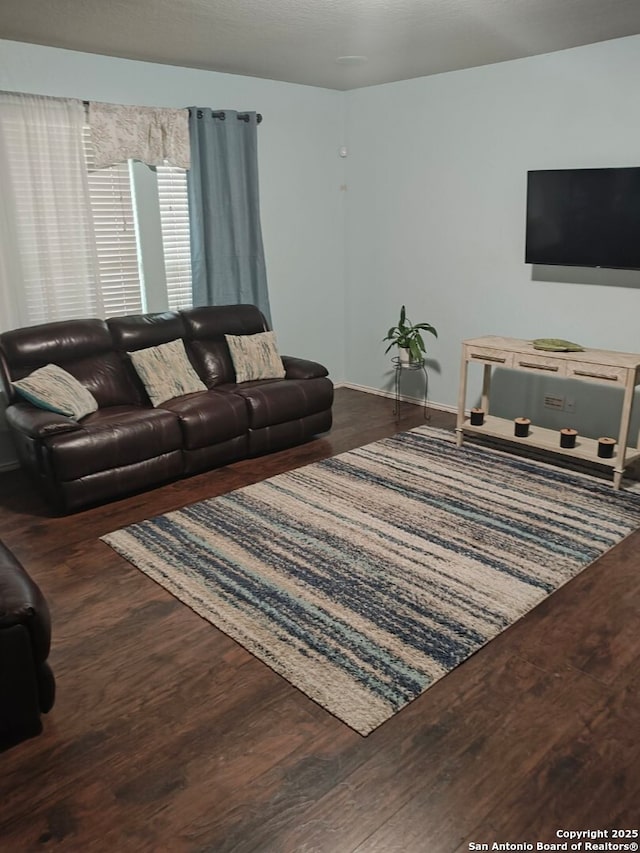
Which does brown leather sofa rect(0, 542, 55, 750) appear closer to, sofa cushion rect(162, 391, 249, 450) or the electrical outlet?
sofa cushion rect(162, 391, 249, 450)

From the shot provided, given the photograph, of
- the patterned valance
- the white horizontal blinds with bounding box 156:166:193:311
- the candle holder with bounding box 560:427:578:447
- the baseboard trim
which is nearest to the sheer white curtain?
the patterned valance

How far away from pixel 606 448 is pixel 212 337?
2.78 metres

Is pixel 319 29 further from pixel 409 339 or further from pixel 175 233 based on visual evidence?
pixel 409 339

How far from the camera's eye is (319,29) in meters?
3.60

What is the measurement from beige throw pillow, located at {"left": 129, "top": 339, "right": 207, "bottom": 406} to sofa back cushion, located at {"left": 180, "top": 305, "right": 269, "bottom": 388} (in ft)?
0.60

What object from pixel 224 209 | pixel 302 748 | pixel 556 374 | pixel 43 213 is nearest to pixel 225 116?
pixel 224 209

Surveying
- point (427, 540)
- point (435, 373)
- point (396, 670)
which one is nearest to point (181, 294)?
point (435, 373)

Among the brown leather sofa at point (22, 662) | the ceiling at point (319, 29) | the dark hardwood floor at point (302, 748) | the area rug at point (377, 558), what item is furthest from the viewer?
the ceiling at point (319, 29)

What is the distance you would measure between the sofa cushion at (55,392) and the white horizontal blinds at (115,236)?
85 centimetres

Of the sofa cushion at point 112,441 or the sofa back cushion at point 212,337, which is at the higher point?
the sofa back cushion at point 212,337

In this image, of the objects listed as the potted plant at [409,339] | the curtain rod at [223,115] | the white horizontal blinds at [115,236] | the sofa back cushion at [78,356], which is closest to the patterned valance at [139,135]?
the white horizontal blinds at [115,236]

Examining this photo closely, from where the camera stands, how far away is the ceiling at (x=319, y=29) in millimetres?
3219

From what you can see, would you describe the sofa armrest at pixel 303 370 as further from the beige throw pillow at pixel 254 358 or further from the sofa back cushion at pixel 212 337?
the sofa back cushion at pixel 212 337

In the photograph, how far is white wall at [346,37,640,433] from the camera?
4.16 m
